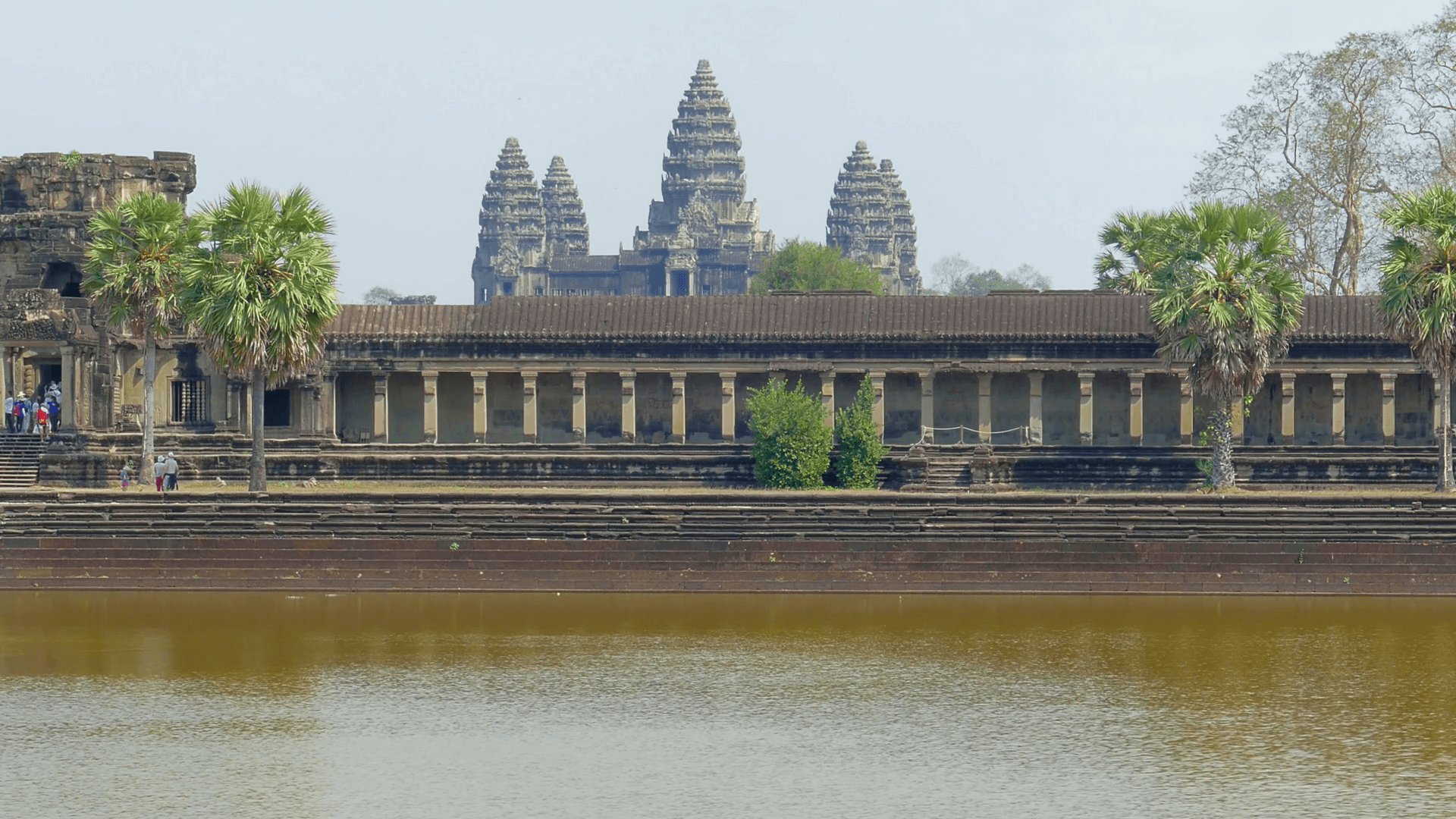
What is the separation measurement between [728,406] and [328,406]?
10259mm

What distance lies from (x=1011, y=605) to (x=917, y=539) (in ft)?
8.05

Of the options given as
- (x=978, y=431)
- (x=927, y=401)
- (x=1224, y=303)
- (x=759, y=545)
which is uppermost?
(x=1224, y=303)

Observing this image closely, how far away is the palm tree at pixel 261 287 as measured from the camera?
130ft

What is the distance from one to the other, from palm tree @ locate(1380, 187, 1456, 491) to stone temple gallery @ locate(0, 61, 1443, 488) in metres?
7.01

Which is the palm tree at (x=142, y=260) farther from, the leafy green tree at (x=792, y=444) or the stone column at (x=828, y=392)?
the stone column at (x=828, y=392)

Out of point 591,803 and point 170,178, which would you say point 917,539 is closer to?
point 591,803

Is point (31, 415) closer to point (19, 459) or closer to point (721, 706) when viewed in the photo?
point (19, 459)

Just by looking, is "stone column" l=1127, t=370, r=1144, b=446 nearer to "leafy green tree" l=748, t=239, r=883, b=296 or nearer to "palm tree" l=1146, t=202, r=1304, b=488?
"palm tree" l=1146, t=202, r=1304, b=488

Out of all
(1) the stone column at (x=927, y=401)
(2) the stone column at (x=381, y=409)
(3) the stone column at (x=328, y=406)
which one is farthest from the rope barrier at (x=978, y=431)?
(3) the stone column at (x=328, y=406)

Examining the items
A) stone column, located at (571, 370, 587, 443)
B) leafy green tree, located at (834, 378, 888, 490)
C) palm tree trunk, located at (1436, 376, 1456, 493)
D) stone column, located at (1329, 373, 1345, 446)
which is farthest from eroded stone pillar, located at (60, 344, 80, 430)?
stone column, located at (1329, 373, 1345, 446)

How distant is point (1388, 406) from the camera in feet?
166

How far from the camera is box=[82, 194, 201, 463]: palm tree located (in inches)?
1671

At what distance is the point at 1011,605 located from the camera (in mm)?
33094

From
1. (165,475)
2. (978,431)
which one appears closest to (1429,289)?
(978,431)
